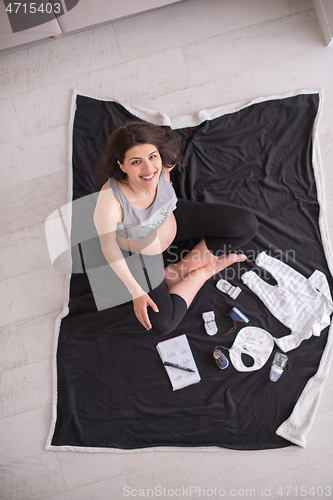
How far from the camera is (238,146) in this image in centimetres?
194

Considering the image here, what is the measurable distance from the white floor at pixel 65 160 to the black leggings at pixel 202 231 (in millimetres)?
596

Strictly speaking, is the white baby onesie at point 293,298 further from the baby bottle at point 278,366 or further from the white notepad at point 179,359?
the white notepad at point 179,359

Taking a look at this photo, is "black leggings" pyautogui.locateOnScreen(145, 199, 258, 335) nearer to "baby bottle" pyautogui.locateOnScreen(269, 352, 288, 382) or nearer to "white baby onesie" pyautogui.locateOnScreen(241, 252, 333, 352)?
"white baby onesie" pyautogui.locateOnScreen(241, 252, 333, 352)

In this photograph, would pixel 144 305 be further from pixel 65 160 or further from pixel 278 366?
pixel 65 160

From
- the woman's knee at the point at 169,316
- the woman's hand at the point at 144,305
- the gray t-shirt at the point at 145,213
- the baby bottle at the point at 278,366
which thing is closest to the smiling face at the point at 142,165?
the gray t-shirt at the point at 145,213

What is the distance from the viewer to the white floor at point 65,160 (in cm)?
176

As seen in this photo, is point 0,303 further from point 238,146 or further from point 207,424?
point 238,146

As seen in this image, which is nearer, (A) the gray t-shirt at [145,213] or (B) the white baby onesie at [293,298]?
(A) the gray t-shirt at [145,213]

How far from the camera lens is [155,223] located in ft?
5.07

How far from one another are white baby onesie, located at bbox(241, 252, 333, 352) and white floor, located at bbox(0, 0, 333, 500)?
319mm

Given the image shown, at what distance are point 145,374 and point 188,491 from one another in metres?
0.63

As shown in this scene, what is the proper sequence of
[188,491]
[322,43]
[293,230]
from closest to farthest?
[188,491]
[293,230]
[322,43]

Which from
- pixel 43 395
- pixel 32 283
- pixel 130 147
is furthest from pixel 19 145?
pixel 43 395

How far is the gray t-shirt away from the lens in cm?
142
